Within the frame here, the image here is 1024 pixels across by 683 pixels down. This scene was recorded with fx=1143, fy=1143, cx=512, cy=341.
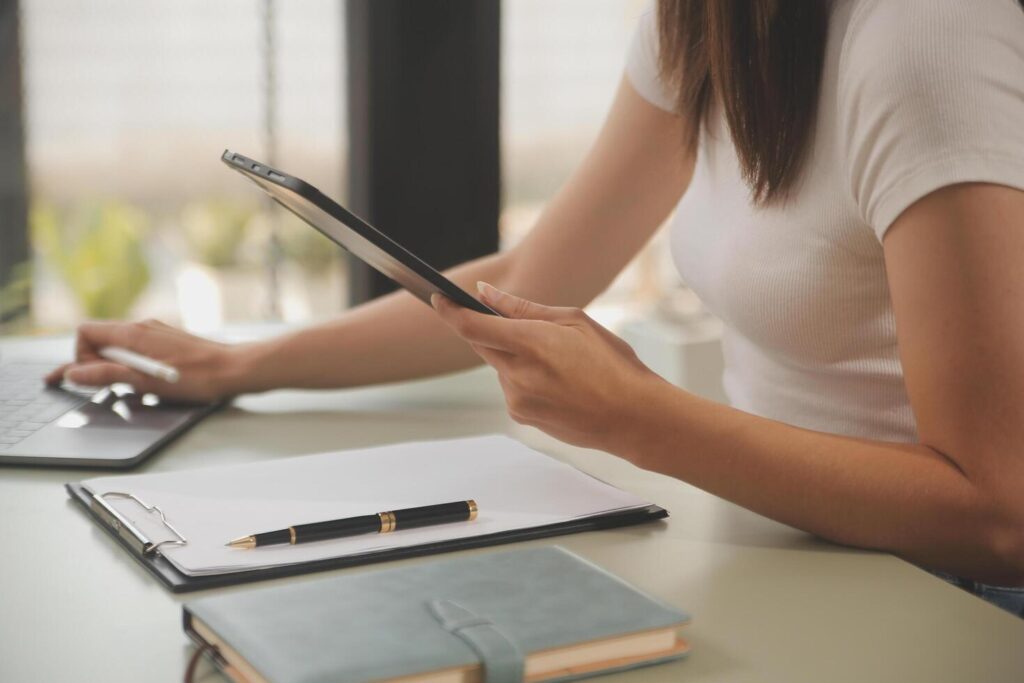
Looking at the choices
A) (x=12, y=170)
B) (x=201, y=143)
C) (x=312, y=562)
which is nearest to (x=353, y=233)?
(x=312, y=562)

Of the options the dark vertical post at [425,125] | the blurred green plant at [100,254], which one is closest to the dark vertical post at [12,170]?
the blurred green plant at [100,254]

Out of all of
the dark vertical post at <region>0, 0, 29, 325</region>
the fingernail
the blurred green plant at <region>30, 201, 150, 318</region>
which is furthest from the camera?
the blurred green plant at <region>30, 201, 150, 318</region>

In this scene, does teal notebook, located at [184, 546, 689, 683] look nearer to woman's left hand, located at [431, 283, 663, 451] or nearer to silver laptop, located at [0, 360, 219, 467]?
woman's left hand, located at [431, 283, 663, 451]

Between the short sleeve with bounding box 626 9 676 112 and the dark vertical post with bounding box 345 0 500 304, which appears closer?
the short sleeve with bounding box 626 9 676 112

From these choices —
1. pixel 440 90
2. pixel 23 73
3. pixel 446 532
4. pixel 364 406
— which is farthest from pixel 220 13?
pixel 446 532

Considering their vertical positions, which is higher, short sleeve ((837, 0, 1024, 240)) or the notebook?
short sleeve ((837, 0, 1024, 240))

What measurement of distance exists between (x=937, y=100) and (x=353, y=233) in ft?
1.30

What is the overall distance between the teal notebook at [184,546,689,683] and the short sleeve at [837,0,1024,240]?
0.34m

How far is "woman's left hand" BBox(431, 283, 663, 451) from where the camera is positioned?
0.78 m

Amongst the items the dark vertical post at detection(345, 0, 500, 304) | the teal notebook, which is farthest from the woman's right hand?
the dark vertical post at detection(345, 0, 500, 304)

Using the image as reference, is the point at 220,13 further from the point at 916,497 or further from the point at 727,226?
the point at 916,497

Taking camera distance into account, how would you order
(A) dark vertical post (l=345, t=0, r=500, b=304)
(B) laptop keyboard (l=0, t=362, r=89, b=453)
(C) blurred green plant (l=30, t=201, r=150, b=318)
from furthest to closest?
(C) blurred green plant (l=30, t=201, r=150, b=318) < (A) dark vertical post (l=345, t=0, r=500, b=304) < (B) laptop keyboard (l=0, t=362, r=89, b=453)

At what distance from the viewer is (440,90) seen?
2.01m

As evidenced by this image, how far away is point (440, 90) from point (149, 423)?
1.11 meters
